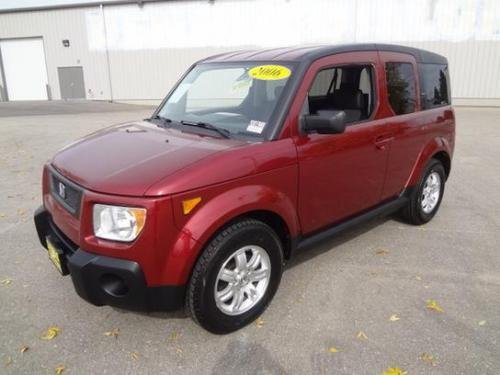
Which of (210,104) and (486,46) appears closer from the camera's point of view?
(210,104)

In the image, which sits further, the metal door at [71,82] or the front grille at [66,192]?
the metal door at [71,82]

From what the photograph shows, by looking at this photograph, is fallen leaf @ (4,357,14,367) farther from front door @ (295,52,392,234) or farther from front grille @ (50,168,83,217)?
front door @ (295,52,392,234)

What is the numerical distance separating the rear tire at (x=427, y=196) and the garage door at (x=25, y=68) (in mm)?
21561

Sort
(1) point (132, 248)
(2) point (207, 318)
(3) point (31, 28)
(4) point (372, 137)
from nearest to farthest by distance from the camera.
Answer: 1. (1) point (132, 248)
2. (2) point (207, 318)
3. (4) point (372, 137)
4. (3) point (31, 28)

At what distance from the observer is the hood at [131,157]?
2.49 m

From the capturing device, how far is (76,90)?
21.2 metres

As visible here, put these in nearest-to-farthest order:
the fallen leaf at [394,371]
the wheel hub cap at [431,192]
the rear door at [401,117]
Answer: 1. the fallen leaf at [394,371]
2. the rear door at [401,117]
3. the wheel hub cap at [431,192]

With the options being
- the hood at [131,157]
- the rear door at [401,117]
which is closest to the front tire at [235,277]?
the hood at [131,157]

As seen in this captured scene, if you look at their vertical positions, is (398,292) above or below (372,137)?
below

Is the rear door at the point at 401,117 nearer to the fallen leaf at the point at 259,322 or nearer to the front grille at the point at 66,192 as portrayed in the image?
the fallen leaf at the point at 259,322

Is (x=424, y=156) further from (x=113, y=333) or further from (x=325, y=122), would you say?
(x=113, y=333)

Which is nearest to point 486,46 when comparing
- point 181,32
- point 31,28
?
point 181,32

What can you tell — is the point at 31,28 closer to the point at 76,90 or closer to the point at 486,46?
the point at 76,90

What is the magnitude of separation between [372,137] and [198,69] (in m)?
1.69
